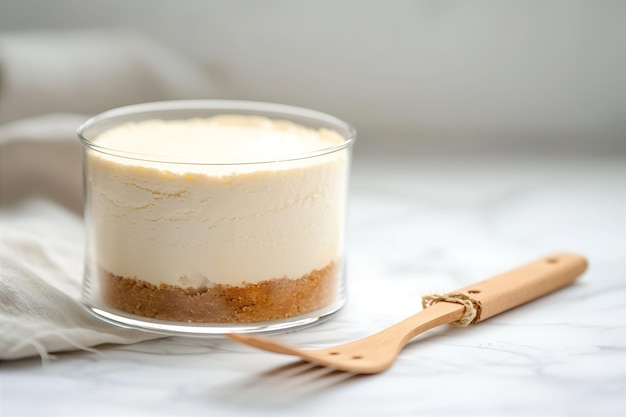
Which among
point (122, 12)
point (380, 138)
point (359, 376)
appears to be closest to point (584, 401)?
point (359, 376)

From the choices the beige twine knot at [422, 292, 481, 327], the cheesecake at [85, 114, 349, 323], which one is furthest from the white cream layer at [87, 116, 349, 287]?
the beige twine knot at [422, 292, 481, 327]

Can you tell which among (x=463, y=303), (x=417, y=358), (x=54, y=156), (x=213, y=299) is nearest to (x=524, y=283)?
(x=463, y=303)

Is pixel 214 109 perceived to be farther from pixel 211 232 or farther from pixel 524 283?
pixel 524 283

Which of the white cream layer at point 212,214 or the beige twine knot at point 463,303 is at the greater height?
the white cream layer at point 212,214

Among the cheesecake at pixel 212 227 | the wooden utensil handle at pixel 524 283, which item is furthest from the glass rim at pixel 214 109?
the wooden utensil handle at pixel 524 283

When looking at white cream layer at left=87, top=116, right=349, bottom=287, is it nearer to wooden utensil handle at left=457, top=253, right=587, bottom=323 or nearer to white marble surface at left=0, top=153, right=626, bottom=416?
white marble surface at left=0, top=153, right=626, bottom=416

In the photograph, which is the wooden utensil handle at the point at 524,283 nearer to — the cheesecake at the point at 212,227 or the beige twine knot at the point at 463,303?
the beige twine knot at the point at 463,303

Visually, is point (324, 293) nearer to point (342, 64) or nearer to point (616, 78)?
point (342, 64)
